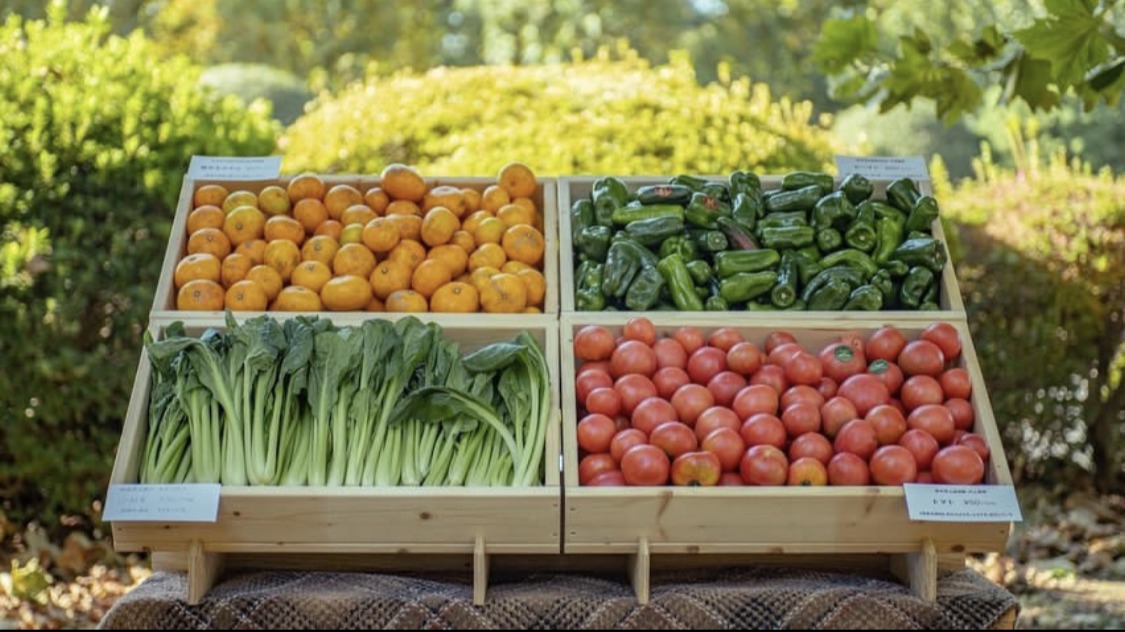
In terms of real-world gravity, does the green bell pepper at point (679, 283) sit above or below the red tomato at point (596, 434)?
above

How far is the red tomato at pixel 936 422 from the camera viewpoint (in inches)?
115

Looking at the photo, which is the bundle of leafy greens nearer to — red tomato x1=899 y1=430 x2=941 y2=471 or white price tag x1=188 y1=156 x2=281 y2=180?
white price tag x1=188 y1=156 x2=281 y2=180

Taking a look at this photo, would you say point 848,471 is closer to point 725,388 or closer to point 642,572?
point 725,388

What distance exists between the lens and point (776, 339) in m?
3.23

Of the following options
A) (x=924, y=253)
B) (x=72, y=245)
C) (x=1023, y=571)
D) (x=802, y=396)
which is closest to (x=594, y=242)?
(x=802, y=396)

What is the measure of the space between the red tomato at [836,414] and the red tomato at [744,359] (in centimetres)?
24

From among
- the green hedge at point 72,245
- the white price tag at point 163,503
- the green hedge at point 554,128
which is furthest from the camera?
the green hedge at point 554,128

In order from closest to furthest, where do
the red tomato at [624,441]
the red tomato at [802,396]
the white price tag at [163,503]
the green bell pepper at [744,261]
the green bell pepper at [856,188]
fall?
the white price tag at [163,503]
the red tomato at [624,441]
the red tomato at [802,396]
the green bell pepper at [744,261]
the green bell pepper at [856,188]

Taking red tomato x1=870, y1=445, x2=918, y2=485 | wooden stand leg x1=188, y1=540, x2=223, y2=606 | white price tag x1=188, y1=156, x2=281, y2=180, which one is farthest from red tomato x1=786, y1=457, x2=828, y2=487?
white price tag x1=188, y1=156, x2=281, y2=180

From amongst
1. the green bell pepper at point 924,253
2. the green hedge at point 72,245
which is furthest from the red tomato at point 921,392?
the green hedge at point 72,245

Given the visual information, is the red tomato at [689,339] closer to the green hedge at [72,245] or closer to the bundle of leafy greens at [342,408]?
the bundle of leafy greens at [342,408]

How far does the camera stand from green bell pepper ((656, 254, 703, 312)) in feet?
11.0

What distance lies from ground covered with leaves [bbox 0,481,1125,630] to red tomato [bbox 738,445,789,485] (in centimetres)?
206

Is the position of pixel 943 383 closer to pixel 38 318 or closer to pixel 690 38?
pixel 38 318
